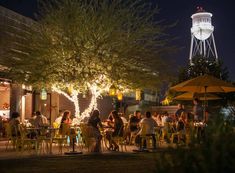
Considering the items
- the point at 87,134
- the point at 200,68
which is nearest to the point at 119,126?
the point at 87,134

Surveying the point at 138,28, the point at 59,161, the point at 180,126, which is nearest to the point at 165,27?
the point at 138,28

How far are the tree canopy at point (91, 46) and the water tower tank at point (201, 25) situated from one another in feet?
201

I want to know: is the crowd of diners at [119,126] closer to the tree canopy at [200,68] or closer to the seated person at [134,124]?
the seated person at [134,124]

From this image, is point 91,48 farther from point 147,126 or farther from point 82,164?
point 82,164

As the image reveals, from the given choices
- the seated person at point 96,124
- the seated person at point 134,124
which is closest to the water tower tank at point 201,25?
the seated person at point 134,124

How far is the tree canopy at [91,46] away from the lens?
15.9m

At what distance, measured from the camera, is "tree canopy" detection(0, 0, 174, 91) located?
52.2ft

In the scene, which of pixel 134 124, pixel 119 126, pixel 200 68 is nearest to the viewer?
pixel 119 126

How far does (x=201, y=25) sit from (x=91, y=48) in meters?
63.5

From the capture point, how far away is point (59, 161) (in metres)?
11.1

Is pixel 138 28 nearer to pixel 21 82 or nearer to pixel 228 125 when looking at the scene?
pixel 21 82

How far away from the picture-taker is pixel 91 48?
15.9m

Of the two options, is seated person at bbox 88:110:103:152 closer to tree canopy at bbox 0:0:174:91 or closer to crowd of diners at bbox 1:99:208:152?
crowd of diners at bbox 1:99:208:152

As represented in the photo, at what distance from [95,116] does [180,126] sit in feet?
11.2
